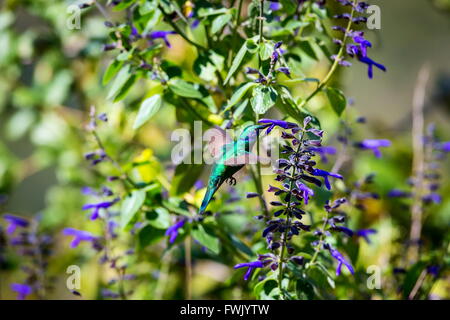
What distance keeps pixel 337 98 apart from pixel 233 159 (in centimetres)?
29

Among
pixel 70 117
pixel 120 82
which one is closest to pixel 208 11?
pixel 120 82

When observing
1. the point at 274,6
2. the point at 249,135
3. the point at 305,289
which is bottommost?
the point at 305,289

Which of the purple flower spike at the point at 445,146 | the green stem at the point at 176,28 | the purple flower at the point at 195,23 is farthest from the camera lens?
the purple flower spike at the point at 445,146

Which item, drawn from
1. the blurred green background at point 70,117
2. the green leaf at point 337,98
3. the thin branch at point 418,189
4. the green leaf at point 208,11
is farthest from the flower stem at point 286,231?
the blurred green background at point 70,117

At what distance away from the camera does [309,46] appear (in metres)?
1.18

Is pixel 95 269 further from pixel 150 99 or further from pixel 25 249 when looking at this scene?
pixel 150 99

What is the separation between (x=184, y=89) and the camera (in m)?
1.09

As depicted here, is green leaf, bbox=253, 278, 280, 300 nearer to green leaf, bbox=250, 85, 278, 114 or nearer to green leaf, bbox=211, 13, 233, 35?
green leaf, bbox=250, 85, 278, 114

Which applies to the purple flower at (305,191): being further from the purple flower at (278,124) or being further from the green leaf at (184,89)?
the green leaf at (184,89)

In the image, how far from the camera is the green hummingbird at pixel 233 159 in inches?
35.5

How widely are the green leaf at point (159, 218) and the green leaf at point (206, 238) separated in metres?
0.06

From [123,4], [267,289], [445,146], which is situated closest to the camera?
[267,289]


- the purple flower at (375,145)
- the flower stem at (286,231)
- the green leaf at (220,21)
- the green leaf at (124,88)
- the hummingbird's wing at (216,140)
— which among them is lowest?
the flower stem at (286,231)

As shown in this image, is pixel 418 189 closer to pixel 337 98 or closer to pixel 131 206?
pixel 337 98
